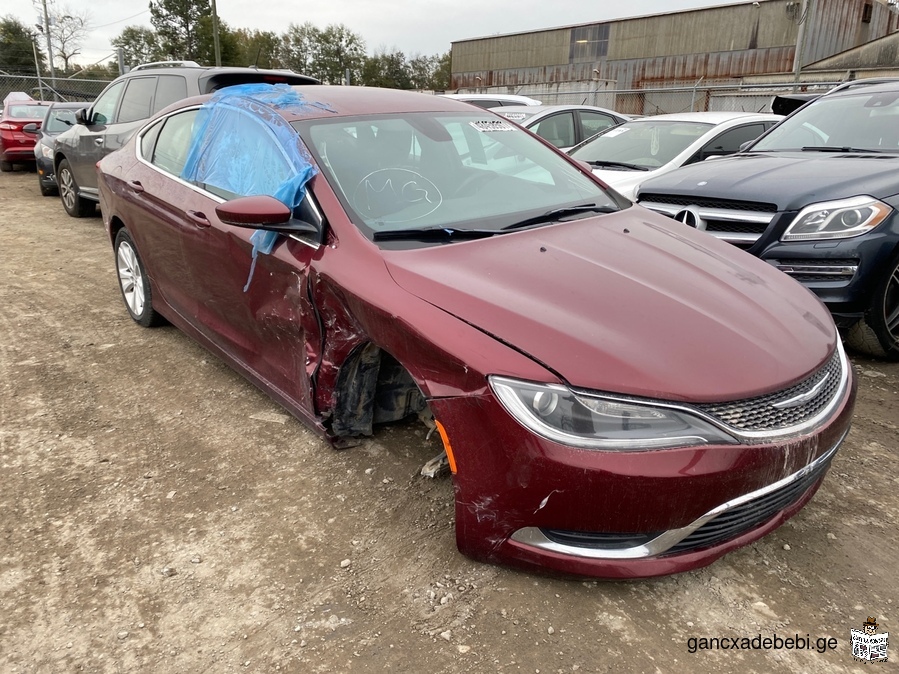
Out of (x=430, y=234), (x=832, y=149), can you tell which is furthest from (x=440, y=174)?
(x=832, y=149)

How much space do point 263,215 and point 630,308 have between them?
1434 millimetres

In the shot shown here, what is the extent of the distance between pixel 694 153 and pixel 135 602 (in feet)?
20.0

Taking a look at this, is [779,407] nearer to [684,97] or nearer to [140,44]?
[684,97]

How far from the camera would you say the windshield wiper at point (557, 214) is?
2768 mm

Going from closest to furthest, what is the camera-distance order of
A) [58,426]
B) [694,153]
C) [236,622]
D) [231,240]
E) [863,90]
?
[236,622] < [231,240] < [58,426] < [863,90] < [694,153]

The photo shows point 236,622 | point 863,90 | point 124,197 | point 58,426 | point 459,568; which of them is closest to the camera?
point 236,622

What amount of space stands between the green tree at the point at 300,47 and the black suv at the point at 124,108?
211ft

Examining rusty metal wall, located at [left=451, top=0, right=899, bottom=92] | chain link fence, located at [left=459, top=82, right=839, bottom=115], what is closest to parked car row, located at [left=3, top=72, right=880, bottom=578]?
chain link fence, located at [left=459, top=82, right=839, bottom=115]

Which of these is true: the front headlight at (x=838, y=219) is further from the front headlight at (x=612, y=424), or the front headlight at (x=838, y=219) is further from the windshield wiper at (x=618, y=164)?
the windshield wiper at (x=618, y=164)

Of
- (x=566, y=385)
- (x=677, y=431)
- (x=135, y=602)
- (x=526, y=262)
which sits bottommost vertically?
(x=135, y=602)

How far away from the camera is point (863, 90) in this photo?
5.10 m

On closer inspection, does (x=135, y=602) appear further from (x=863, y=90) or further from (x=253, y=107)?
(x=863, y=90)

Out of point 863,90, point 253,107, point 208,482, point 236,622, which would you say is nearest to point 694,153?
point 863,90

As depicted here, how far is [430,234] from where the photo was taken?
2.55 metres
